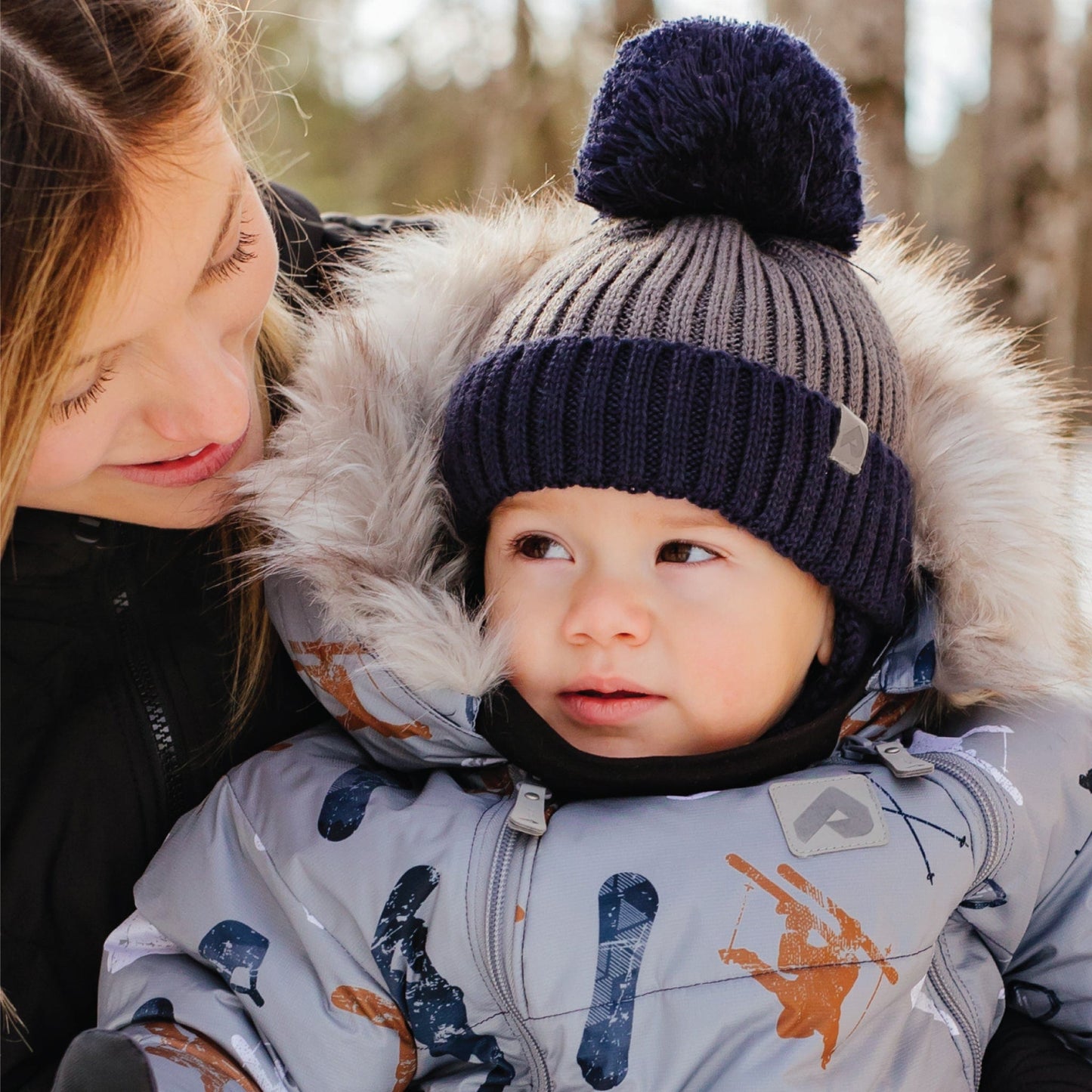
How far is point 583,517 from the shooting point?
1424mm

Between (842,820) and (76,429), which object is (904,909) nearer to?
(842,820)

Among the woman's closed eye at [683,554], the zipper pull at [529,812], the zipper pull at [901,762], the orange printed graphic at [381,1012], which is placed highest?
the woman's closed eye at [683,554]

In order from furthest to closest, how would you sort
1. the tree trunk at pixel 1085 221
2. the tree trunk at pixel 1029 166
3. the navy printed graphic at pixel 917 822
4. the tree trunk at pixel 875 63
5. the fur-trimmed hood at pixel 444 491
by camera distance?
the tree trunk at pixel 1085 221, the tree trunk at pixel 1029 166, the tree trunk at pixel 875 63, the fur-trimmed hood at pixel 444 491, the navy printed graphic at pixel 917 822

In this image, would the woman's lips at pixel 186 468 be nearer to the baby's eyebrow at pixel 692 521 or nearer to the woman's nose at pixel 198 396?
the woman's nose at pixel 198 396

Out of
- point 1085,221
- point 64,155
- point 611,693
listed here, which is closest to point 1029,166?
point 611,693

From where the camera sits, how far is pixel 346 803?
143 centimetres

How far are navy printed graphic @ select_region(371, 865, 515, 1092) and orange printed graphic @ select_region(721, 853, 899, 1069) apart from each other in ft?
1.02

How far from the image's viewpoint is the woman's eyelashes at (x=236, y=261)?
131 cm

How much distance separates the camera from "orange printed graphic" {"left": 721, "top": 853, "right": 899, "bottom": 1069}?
123 cm

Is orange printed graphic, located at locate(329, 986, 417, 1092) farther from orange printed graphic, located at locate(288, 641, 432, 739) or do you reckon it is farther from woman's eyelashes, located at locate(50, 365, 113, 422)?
woman's eyelashes, located at locate(50, 365, 113, 422)

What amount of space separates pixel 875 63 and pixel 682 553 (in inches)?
106

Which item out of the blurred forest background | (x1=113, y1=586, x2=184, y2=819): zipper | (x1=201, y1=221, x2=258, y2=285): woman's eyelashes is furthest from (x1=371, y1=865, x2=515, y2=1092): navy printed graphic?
the blurred forest background

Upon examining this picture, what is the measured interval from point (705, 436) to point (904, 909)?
0.60 m

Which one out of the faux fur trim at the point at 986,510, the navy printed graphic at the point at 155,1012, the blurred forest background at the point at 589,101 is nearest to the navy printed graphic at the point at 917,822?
the faux fur trim at the point at 986,510
